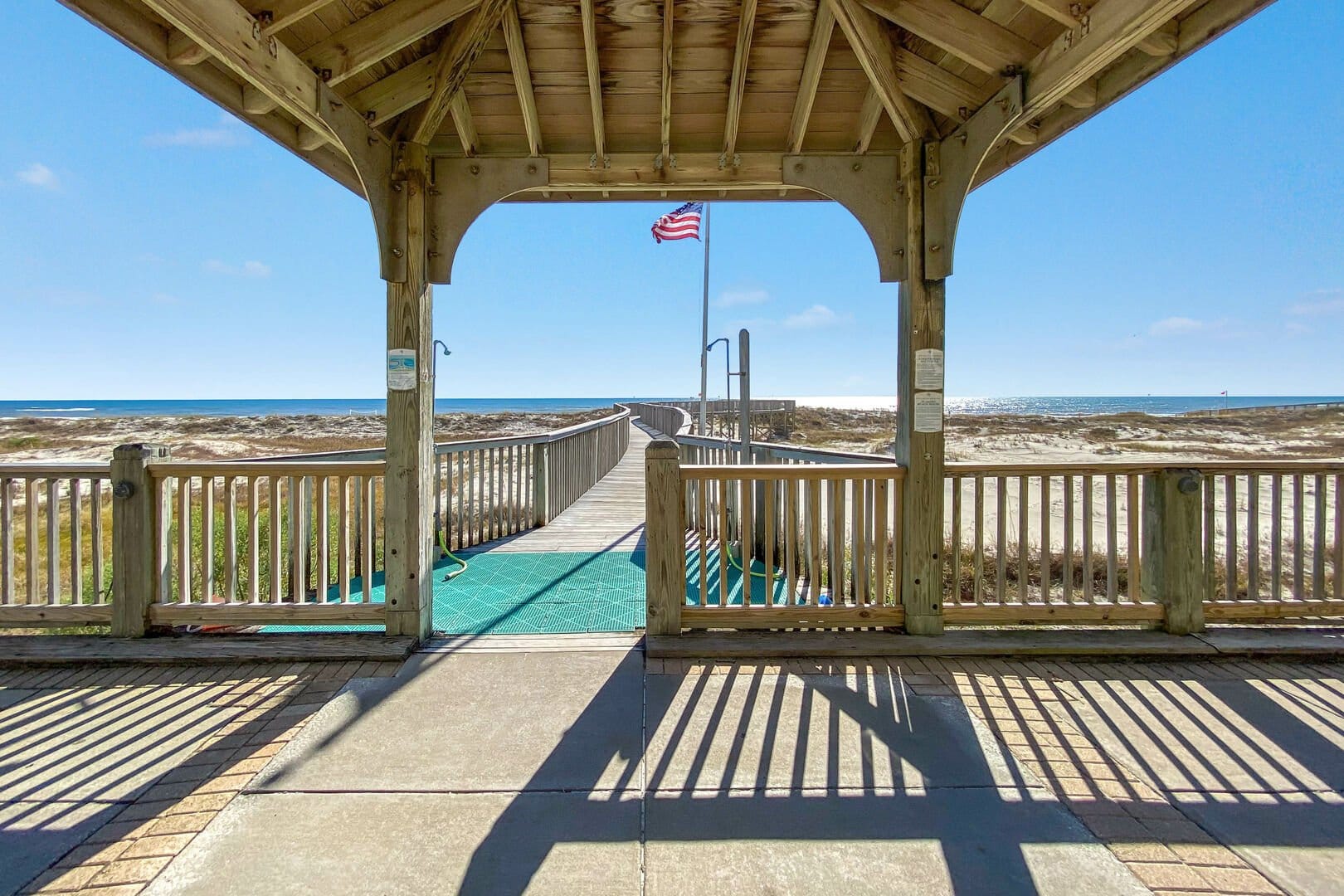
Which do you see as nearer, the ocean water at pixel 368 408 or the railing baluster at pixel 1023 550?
the railing baluster at pixel 1023 550

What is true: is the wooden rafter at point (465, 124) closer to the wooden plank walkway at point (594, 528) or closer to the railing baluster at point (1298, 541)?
the wooden plank walkway at point (594, 528)

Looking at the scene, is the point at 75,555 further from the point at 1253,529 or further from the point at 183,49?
the point at 1253,529

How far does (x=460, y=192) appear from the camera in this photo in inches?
133

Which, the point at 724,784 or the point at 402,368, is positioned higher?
the point at 402,368

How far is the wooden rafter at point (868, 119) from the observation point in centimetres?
322

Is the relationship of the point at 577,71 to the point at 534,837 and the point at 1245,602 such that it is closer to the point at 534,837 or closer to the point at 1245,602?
the point at 534,837

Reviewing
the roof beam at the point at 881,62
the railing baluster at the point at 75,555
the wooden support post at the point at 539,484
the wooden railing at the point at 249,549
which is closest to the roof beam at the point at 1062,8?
the roof beam at the point at 881,62

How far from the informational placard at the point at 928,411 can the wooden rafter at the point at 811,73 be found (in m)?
1.58

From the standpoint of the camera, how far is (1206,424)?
29875mm

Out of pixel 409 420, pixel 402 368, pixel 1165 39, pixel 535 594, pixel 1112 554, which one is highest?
pixel 1165 39

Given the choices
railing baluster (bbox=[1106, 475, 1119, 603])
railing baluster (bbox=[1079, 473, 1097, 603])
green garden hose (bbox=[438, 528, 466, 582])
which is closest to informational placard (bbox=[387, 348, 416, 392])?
green garden hose (bbox=[438, 528, 466, 582])

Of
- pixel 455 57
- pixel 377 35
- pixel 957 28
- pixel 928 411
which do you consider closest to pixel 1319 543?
pixel 928 411

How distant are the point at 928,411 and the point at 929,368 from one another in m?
0.24

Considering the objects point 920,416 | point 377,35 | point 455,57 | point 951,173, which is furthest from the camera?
point 920,416
